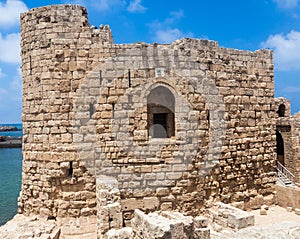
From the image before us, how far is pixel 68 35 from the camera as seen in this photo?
29.9 ft

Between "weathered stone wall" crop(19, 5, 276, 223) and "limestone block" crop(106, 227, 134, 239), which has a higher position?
"weathered stone wall" crop(19, 5, 276, 223)

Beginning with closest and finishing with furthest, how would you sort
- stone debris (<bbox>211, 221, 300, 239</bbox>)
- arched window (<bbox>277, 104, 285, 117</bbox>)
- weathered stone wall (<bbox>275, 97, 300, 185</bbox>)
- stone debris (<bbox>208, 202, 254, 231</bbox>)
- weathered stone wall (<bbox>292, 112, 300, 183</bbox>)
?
stone debris (<bbox>211, 221, 300, 239</bbox>) → stone debris (<bbox>208, 202, 254, 231</bbox>) → weathered stone wall (<bbox>292, 112, 300, 183</bbox>) → weathered stone wall (<bbox>275, 97, 300, 185</bbox>) → arched window (<bbox>277, 104, 285, 117</bbox>)

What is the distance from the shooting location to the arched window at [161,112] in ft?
32.0

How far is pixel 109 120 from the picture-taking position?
9.09 m

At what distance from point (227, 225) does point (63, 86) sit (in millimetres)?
5540

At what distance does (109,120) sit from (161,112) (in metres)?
1.64

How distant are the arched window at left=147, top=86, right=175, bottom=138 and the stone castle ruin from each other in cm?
3

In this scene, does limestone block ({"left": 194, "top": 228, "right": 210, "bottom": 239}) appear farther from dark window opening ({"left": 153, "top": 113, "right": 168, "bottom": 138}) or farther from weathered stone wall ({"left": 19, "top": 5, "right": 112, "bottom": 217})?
dark window opening ({"left": 153, "top": 113, "right": 168, "bottom": 138})

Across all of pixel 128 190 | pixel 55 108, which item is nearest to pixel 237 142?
pixel 128 190

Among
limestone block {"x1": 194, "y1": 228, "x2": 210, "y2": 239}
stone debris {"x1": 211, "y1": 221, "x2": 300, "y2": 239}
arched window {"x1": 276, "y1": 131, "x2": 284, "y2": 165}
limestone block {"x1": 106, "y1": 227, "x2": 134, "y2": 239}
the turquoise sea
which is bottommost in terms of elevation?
the turquoise sea

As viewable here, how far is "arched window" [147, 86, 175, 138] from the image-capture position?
9.76 m

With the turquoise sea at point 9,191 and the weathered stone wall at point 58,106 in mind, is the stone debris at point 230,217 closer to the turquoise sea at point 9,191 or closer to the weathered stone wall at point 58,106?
the weathered stone wall at point 58,106

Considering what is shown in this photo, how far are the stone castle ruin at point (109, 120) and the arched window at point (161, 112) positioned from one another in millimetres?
29

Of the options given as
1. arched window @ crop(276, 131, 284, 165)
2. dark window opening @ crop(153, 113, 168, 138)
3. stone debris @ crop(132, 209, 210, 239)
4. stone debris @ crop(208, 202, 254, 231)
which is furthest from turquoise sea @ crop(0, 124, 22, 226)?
arched window @ crop(276, 131, 284, 165)
